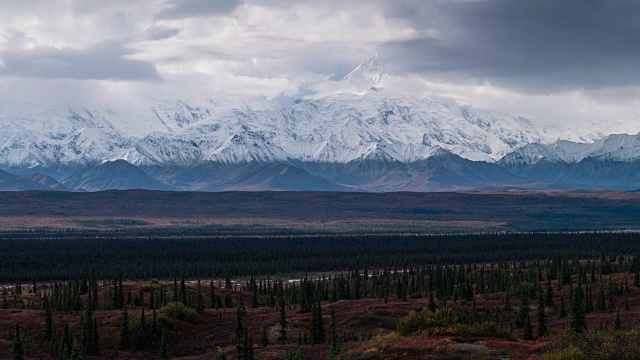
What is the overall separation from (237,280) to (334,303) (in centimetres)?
7151

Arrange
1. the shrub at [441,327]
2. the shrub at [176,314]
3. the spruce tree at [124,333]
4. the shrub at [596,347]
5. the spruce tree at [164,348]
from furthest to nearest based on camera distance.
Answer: the shrub at [176,314] → the spruce tree at [124,333] → the spruce tree at [164,348] → the shrub at [441,327] → the shrub at [596,347]

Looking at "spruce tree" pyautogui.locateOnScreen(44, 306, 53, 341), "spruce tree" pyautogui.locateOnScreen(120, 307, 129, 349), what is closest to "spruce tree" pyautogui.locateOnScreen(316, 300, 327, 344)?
"spruce tree" pyautogui.locateOnScreen(120, 307, 129, 349)

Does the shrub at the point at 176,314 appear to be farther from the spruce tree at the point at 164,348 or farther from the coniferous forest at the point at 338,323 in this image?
the spruce tree at the point at 164,348

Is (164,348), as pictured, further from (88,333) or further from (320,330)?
(320,330)

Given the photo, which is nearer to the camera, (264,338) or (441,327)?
(441,327)

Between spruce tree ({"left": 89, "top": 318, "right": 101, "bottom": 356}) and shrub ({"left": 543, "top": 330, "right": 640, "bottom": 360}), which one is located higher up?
shrub ({"left": 543, "top": 330, "right": 640, "bottom": 360})

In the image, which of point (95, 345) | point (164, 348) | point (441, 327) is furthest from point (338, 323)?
point (441, 327)

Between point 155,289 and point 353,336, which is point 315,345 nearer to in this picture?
point 353,336

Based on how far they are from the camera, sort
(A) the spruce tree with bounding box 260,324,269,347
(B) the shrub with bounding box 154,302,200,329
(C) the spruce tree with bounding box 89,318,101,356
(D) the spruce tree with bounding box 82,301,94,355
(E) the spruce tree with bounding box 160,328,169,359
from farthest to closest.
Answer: (B) the shrub with bounding box 154,302,200,329
(A) the spruce tree with bounding box 260,324,269,347
(C) the spruce tree with bounding box 89,318,101,356
(E) the spruce tree with bounding box 160,328,169,359
(D) the spruce tree with bounding box 82,301,94,355

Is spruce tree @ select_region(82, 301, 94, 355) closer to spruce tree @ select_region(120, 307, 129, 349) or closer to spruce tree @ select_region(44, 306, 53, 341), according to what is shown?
spruce tree @ select_region(120, 307, 129, 349)

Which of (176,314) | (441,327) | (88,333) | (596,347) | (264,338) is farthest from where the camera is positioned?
(176,314)

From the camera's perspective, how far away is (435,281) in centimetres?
15462

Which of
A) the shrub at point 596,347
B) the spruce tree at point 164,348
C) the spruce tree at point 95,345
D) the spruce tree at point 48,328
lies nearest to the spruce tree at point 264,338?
the spruce tree at point 164,348

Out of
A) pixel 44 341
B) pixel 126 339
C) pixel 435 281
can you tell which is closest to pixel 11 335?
pixel 44 341
